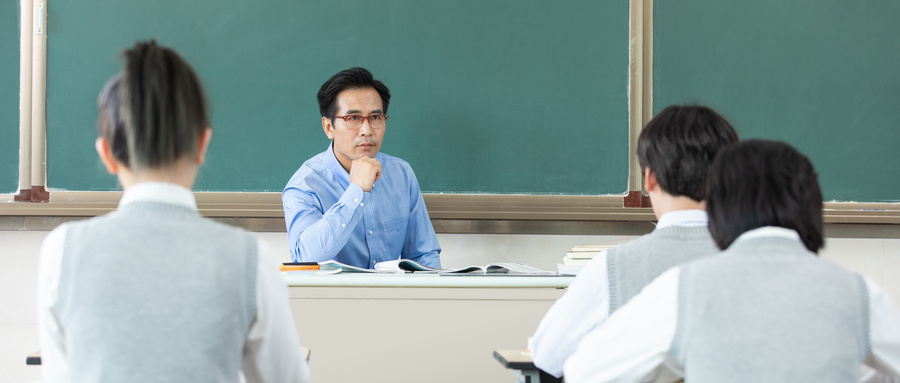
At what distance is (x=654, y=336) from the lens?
1011 mm

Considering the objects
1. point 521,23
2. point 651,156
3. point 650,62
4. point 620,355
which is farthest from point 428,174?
point 620,355

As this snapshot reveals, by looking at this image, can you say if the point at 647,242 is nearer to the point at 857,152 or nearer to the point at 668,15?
the point at 668,15

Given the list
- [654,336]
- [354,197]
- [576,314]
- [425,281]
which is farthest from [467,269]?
[654,336]

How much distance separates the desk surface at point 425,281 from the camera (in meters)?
1.96

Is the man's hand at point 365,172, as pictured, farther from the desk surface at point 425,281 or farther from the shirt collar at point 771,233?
the shirt collar at point 771,233

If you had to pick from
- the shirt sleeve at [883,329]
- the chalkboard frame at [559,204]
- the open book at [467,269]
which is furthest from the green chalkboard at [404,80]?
the shirt sleeve at [883,329]

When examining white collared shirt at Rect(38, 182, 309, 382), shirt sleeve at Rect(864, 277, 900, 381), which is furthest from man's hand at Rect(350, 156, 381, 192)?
shirt sleeve at Rect(864, 277, 900, 381)

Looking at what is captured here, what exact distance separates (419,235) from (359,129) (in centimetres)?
48

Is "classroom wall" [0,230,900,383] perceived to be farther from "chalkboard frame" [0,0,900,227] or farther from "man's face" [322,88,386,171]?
"man's face" [322,88,386,171]

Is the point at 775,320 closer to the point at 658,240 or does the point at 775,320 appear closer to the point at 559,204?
the point at 658,240

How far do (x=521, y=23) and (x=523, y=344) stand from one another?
1448 mm

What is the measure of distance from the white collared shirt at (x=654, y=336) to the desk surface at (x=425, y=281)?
→ 34.5 inches

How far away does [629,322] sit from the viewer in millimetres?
1035

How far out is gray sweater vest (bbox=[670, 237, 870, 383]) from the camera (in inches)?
37.1
